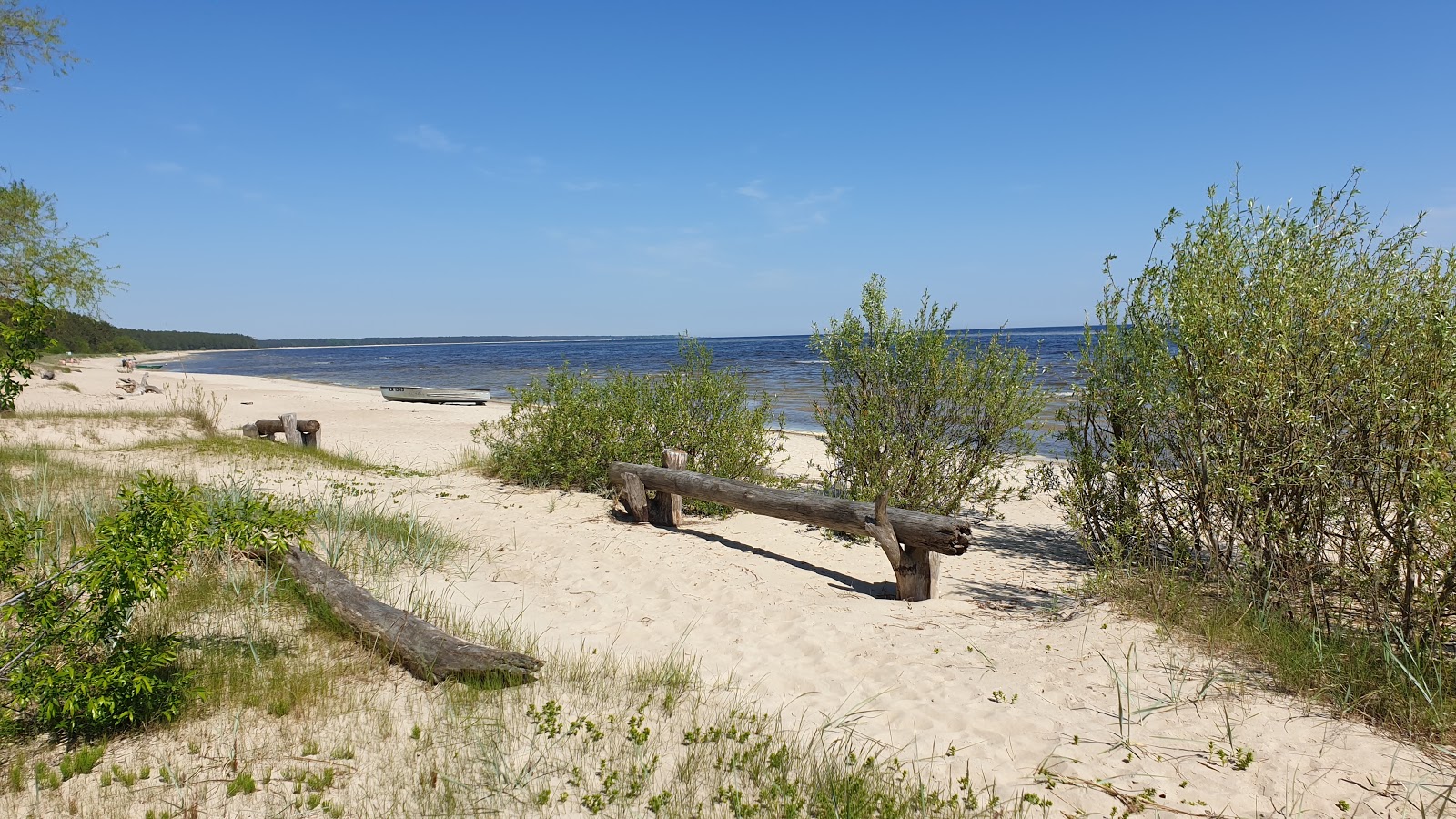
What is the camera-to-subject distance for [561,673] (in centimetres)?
486

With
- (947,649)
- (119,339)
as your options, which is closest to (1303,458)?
(947,649)

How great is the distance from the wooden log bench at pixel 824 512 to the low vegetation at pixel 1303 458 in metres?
1.44

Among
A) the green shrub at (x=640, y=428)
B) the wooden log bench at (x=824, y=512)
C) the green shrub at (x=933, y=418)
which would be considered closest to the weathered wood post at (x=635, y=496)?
the wooden log bench at (x=824, y=512)

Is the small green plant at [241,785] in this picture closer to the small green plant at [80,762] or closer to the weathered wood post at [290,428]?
the small green plant at [80,762]

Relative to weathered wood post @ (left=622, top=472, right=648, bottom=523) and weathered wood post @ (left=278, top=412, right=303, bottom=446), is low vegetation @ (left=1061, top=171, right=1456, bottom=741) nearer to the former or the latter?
weathered wood post @ (left=622, top=472, right=648, bottom=523)

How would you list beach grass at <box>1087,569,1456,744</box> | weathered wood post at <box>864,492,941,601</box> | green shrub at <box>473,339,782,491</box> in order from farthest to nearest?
green shrub at <box>473,339,782,491</box> < weathered wood post at <box>864,492,941,601</box> < beach grass at <box>1087,569,1456,744</box>

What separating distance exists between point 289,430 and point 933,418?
42.0ft

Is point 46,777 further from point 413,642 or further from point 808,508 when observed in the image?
point 808,508

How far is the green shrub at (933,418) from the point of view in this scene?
9281 mm

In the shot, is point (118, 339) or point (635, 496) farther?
point (118, 339)

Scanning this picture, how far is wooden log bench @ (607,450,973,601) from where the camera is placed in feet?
22.4

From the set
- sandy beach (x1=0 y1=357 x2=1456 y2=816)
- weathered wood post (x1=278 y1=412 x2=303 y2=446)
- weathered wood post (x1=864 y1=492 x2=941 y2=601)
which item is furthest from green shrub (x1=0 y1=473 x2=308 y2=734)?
weathered wood post (x1=278 y1=412 x2=303 y2=446)

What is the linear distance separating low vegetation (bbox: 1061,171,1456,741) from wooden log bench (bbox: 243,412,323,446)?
47.3 ft

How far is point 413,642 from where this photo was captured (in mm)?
4762
